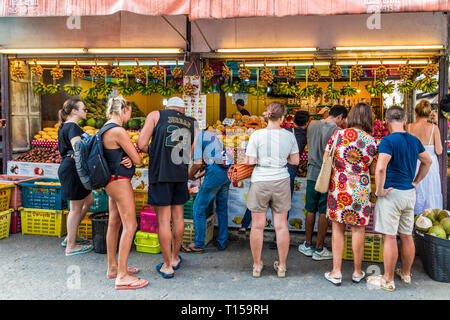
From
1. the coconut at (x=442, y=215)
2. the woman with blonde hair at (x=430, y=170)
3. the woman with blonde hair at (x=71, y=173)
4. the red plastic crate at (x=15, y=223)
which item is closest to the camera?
the coconut at (x=442, y=215)

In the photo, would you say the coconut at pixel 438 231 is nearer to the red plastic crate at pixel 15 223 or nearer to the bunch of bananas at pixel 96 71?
the red plastic crate at pixel 15 223

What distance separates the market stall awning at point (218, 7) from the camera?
3.91 m

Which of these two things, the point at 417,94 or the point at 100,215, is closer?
the point at 100,215

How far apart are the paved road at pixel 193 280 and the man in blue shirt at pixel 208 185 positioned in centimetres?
21

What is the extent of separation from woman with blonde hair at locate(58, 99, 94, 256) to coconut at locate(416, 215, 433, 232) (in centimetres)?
429

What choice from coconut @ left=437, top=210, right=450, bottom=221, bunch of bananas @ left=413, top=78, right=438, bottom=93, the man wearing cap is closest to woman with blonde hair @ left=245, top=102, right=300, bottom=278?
the man wearing cap

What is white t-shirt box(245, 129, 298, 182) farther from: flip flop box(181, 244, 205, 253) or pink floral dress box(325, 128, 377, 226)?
flip flop box(181, 244, 205, 253)

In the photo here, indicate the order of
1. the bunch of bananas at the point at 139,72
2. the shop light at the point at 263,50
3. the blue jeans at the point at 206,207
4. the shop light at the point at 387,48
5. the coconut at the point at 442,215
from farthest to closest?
1. the bunch of bananas at the point at 139,72
2. the shop light at the point at 263,50
3. the shop light at the point at 387,48
4. the blue jeans at the point at 206,207
5. the coconut at the point at 442,215

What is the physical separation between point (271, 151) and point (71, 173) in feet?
9.02

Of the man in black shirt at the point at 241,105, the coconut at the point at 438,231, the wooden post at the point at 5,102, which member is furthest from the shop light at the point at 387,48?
the wooden post at the point at 5,102

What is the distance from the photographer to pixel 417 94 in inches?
371
